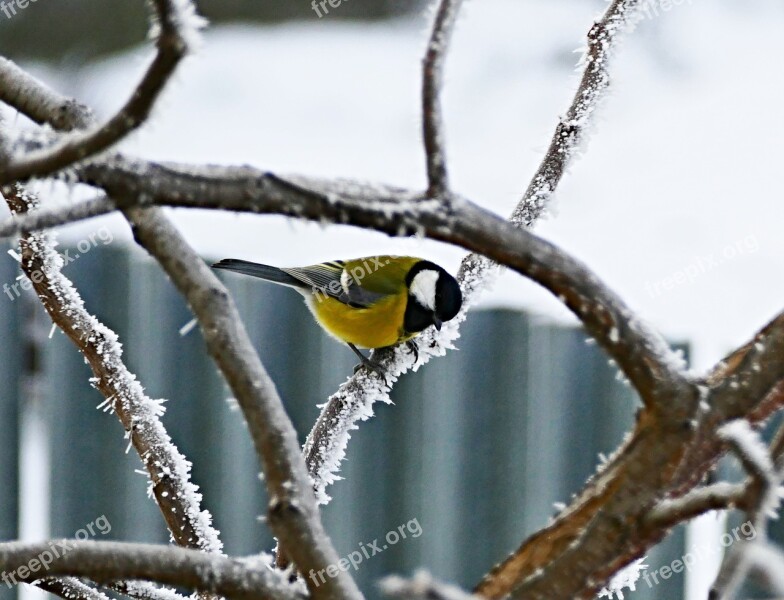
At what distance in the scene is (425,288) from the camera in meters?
1.78

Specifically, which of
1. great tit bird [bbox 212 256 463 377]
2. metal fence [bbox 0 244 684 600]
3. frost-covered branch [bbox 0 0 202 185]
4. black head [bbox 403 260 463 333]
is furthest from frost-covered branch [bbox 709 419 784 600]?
metal fence [bbox 0 244 684 600]

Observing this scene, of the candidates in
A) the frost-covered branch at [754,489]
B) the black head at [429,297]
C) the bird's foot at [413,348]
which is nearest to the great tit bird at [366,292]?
the black head at [429,297]

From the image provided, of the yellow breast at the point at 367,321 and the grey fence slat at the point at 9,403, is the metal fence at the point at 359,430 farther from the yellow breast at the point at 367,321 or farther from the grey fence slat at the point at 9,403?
the yellow breast at the point at 367,321

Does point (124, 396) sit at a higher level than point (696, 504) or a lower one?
higher

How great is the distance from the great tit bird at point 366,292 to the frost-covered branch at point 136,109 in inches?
48.1

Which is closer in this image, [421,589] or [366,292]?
[421,589]

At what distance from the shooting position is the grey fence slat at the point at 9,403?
257 cm

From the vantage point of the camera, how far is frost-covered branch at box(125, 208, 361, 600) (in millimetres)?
561

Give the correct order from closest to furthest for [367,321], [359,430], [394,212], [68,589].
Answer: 1. [394,212]
2. [68,589]
3. [367,321]
4. [359,430]

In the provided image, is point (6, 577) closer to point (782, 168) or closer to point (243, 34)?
point (782, 168)

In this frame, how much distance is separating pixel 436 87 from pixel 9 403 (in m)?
2.34

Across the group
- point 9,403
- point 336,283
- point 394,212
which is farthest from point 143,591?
point 9,403

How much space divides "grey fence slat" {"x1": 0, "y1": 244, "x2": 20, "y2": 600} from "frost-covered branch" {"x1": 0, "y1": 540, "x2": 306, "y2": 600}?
215 centimetres

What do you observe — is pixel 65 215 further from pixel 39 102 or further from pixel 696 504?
pixel 696 504
